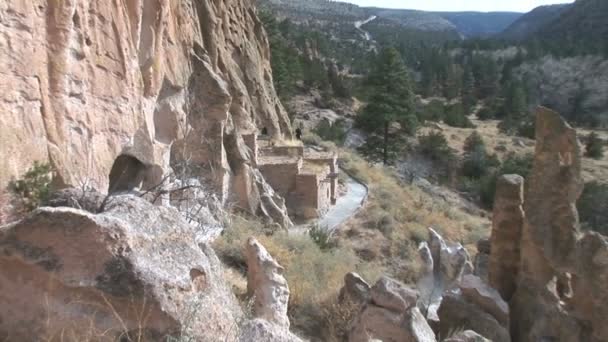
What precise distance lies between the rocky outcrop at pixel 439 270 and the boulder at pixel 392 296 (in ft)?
6.63

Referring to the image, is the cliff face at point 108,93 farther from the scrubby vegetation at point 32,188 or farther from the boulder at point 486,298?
the boulder at point 486,298

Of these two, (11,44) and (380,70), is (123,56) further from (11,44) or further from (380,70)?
(380,70)

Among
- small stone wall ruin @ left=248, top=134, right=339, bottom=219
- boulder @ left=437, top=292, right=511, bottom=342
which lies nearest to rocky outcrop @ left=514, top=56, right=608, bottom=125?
small stone wall ruin @ left=248, top=134, right=339, bottom=219

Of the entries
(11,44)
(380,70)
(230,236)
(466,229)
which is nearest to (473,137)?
(380,70)

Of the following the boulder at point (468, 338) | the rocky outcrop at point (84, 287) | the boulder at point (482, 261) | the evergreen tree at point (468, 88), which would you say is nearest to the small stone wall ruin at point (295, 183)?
the boulder at point (482, 261)

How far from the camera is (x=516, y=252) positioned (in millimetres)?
8297

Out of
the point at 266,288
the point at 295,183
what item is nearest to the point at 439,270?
the point at 266,288

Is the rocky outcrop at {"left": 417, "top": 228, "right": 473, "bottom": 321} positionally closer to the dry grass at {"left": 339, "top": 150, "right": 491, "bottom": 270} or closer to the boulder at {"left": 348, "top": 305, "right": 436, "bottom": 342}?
the boulder at {"left": 348, "top": 305, "right": 436, "bottom": 342}

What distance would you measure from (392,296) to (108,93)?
507cm

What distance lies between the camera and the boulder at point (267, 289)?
5883mm

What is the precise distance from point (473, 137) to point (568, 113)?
98.9 ft

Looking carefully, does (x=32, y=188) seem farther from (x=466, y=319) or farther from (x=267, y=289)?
(x=466, y=319)

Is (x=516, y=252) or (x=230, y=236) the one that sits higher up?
(x=516, y=252)

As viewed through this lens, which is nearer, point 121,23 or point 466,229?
point 121,23
